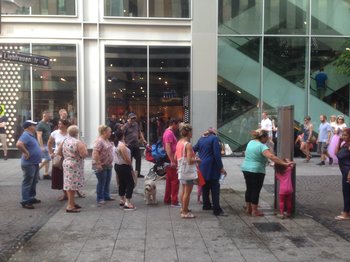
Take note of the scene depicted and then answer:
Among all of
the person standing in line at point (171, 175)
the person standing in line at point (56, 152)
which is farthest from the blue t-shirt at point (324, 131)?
the person standing in line at point (56, 152)

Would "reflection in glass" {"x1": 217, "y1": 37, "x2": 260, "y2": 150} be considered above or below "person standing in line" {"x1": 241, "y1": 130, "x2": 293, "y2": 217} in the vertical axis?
above

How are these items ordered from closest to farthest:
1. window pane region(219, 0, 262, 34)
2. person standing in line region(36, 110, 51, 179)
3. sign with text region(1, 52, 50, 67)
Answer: sign with text region(1, 52, 50, 67) → person standing in line region(36, 110, 51, 179) → window pane region(219, 0, 262, 34)

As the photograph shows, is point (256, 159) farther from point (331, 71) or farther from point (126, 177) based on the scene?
point (331, 71)

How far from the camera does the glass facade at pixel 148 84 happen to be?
55.3 ft

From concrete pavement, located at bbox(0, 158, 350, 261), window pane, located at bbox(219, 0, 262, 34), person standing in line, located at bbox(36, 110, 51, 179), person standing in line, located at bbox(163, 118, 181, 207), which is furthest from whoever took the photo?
window pane, located at bbox(219, 0, 262, 34)

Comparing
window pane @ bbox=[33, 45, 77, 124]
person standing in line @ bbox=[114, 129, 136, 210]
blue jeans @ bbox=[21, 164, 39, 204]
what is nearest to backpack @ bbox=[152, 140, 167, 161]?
person standing in line @ bbox=[114, 129, 136, 210]

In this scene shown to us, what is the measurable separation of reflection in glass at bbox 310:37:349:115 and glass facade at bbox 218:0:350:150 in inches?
1.6

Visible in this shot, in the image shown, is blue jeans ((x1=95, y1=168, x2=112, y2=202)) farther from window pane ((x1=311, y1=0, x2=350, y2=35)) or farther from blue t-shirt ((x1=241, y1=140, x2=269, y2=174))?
window pane ((x1=311, y1=0, x2=350, y2=35))

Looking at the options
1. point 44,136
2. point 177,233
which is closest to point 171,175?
point 177,233

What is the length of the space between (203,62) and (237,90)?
74.2 inches

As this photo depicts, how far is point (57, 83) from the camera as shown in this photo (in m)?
16.7

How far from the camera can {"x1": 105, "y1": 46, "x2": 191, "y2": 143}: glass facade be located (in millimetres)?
16844

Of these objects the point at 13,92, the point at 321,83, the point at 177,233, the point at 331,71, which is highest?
the point at 331,71

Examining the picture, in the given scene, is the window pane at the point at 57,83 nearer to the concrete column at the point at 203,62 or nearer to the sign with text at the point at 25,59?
the concrete column at the point at 203,62
